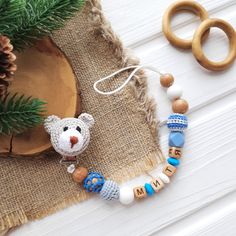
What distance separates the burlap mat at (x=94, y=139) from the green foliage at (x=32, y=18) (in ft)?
0.40

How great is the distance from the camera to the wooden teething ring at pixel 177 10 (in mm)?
897

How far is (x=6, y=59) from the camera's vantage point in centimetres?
70

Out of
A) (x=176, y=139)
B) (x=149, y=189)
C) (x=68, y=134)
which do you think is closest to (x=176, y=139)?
(x=176, y=139)

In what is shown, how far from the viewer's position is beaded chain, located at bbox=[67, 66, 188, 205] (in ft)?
2.72

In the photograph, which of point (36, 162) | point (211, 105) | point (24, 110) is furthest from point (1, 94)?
point (211, 105)

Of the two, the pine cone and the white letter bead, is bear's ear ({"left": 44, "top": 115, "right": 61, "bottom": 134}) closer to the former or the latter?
the pine cone

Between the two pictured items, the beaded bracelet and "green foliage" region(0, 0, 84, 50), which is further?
the beaded bracelet

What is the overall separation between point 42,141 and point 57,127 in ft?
0.15

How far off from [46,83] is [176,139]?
26 centimetres

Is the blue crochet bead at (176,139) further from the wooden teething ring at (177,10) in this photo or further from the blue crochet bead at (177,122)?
the wooden teething ring at (177,10)

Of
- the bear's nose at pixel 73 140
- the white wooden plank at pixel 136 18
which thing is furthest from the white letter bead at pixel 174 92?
the bear's nose at pixel 73 140

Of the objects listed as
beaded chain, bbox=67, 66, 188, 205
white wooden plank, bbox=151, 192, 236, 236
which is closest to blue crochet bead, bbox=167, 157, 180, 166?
beaded chain, bbox=67, 66, 188, 205

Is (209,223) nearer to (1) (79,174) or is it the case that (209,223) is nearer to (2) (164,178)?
(2) (164,178)

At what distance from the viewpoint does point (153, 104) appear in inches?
34.7
